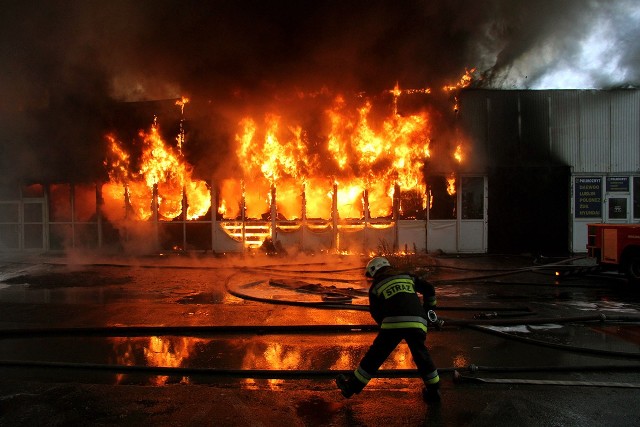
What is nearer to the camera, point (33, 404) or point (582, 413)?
point (582, 413)

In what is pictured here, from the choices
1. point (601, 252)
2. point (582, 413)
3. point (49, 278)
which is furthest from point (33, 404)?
point (601, 252)

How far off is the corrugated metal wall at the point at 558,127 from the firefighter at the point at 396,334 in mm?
12411

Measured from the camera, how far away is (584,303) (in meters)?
8.42

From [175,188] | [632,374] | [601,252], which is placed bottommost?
[632,374]

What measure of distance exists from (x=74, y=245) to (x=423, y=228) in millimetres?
12706

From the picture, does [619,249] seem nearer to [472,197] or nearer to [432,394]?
[472,197]

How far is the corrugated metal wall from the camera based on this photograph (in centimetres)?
1534

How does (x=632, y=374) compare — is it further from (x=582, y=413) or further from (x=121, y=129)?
(x=121, y=129)

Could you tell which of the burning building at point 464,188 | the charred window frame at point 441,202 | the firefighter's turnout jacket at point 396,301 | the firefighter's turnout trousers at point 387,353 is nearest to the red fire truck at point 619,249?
the burning building at point 464,188

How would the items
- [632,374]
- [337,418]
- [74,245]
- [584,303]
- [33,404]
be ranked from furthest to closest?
[74,245] → [584,303] → [632,374] → [33,404] → [337,418]

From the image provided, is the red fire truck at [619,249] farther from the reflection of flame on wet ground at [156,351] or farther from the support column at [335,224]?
the reflection of flame on wet ground at [156,351]

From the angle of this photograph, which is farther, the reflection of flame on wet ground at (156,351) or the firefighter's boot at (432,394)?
the reflection of flame on wet ground at (156,351)

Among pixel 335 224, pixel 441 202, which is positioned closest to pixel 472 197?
pixel 441 202

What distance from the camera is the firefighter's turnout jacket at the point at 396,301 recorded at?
13.3 ft
